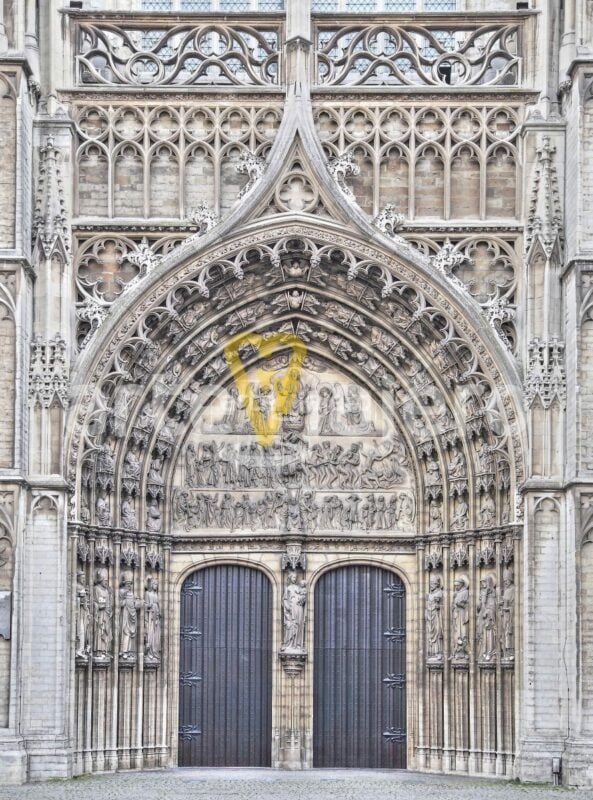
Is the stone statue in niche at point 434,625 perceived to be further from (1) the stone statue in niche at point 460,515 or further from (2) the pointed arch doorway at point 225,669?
(2) the pointed arch doorway at point 225,669

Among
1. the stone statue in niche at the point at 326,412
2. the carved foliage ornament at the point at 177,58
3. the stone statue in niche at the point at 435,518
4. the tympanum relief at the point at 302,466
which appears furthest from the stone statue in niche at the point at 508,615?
the carved foliage ornament at the point at 177,58

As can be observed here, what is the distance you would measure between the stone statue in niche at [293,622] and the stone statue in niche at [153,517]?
83.0 inches

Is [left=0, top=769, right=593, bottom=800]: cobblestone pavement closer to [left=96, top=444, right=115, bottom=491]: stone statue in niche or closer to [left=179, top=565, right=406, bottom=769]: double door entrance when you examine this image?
[left=179, top=565, right=406, bottom=769]: double door entrance

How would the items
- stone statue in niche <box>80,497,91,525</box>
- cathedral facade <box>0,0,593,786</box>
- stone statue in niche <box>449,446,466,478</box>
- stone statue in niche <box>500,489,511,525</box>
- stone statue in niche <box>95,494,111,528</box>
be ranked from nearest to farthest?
1. cathedral facade <box>0,0,593,786</box>
2. stone statue in niche <box>80,497,91,525</box>
3. stone statue in niche <box>500,489,511,525</box>
4. stone statue in niche <box>95,494,111,528</box>
5. stone statue in niche <box>449,446,466,478</box>

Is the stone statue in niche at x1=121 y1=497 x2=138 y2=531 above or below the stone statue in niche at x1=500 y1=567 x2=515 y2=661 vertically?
above

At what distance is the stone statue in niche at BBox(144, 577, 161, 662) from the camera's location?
27.8m

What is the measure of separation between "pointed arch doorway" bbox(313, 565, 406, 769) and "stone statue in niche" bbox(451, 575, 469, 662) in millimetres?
1023

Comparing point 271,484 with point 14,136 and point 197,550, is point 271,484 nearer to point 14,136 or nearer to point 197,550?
point 197,550

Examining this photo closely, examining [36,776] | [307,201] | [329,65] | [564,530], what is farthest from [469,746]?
[329,65]

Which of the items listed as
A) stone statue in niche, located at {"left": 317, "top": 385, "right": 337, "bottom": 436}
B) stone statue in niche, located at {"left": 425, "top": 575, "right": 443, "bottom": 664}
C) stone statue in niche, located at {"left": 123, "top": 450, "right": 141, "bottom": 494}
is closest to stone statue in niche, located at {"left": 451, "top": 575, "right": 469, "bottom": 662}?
stone statue in niche, located at {"left": 425, "top": 575, "right": 443, "bottom": 664}

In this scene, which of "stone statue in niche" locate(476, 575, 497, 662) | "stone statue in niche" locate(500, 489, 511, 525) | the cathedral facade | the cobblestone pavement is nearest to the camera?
the cobblestone pavement

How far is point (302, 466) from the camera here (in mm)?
28766

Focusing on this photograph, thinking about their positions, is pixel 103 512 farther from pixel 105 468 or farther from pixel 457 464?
pixel 457 464

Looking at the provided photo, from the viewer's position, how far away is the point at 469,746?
2739 cm
